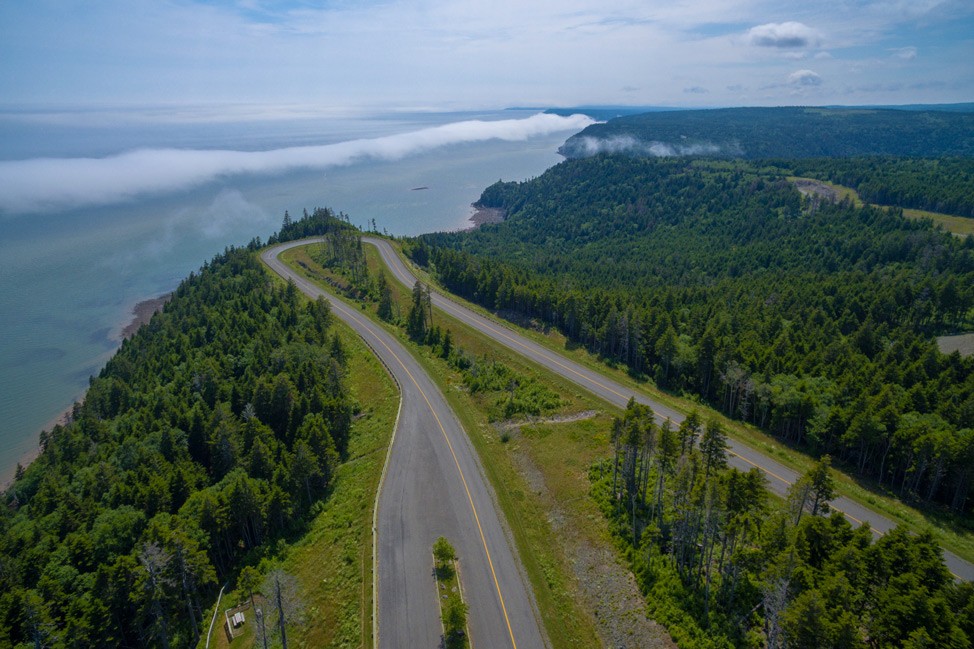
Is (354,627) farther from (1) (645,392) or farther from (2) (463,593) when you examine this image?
(1) (645,392)

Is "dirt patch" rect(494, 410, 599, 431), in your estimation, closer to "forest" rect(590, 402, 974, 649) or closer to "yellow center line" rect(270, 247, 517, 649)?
"yellow center line" rect(270, 247, 517, 649)

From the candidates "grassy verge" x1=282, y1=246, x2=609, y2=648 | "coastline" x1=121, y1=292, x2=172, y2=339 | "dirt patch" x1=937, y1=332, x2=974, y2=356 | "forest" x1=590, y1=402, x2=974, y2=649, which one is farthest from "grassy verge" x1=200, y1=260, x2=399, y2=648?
"dirt patch" x1=937, y1=332, x2=974, y2=356

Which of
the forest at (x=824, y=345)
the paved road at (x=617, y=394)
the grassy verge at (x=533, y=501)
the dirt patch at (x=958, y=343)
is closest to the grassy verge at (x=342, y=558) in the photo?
the grassy verge at (x=533, y=501)

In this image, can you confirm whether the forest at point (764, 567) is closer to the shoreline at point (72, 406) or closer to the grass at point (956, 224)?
the shoreline at point (72, 406)

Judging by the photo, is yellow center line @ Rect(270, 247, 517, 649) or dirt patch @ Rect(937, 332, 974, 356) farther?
dirt patch @ Rect(937, 332, 974, 356)

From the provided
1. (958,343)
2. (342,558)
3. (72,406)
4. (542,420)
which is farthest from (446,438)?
(958,343)

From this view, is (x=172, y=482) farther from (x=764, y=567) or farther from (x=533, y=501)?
(x=764, y=567)
